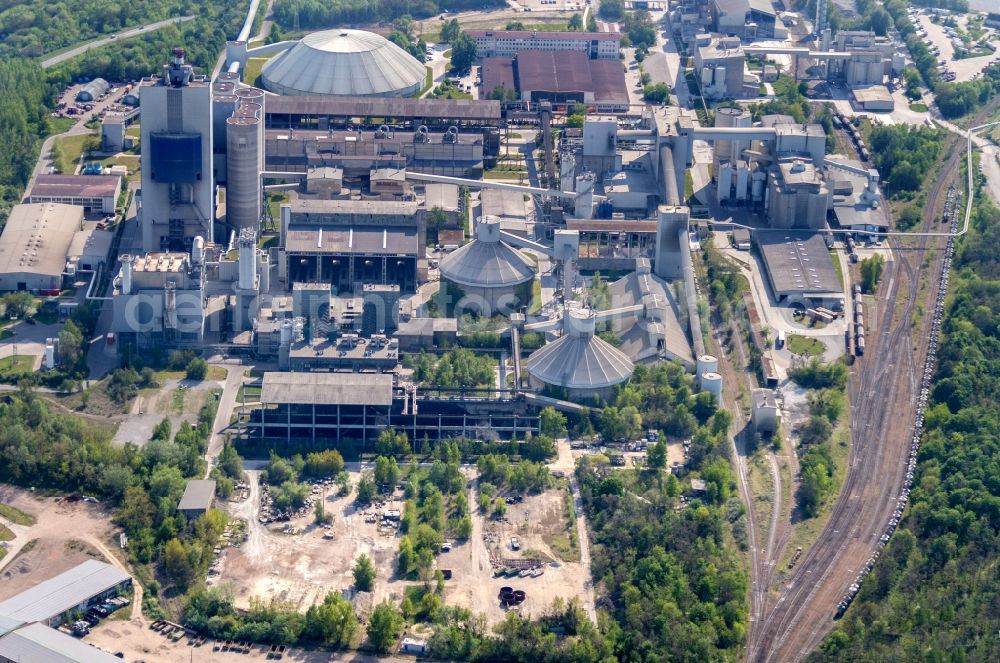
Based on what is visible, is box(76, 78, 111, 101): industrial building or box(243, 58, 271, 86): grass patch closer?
box(76, 78, 111, 101): industrial building

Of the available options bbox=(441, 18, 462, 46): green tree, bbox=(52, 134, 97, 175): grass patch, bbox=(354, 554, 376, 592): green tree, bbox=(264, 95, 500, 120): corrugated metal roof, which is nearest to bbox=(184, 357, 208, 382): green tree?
bbox=(354, 554, 376, 592): green tree

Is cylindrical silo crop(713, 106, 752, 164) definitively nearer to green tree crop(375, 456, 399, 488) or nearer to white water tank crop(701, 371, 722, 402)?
white water tank crop(701, 371, 722, 402)

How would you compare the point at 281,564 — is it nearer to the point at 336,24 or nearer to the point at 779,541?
the point at 779,541

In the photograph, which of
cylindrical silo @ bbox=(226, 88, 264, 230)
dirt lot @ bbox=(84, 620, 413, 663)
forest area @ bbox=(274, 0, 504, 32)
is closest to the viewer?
dirt lot @ bbox=(84, 620, 413, 663)

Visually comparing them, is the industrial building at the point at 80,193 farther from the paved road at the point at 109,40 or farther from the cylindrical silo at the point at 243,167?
the paved road at the point at 109,40

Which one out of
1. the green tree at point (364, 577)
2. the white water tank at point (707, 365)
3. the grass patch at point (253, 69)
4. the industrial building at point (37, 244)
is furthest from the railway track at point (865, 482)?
the grass patch at point (253, 69)

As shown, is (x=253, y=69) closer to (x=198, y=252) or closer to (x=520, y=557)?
(x=198, y=252)
